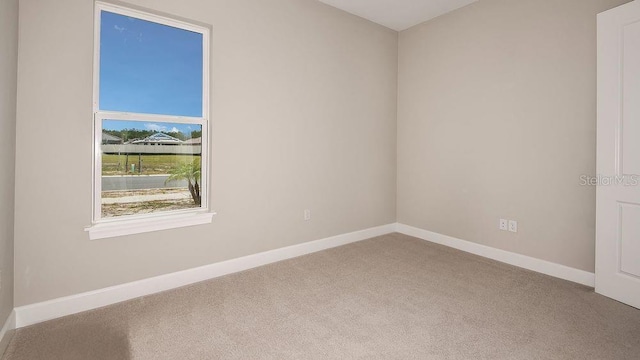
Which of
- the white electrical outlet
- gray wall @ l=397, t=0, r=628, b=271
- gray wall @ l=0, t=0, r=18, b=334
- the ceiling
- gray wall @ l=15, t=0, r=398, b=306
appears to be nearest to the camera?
gray wall @ l=0, t=0, r=18, b=334

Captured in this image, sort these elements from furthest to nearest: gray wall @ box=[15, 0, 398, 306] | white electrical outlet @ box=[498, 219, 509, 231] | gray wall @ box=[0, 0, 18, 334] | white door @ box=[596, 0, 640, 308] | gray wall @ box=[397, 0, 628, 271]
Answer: white electrical outlet @ box=[498, 219, 509, 231] < gray wall @ box=[397, 0, 628, 271] < white door @ box=[596, 0, 640, 308] < gray wall @ box=[15, 0, 398, 306] < gray wall @ box=[0, 0, 18, 334]

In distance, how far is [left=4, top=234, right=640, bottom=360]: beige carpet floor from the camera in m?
1.84

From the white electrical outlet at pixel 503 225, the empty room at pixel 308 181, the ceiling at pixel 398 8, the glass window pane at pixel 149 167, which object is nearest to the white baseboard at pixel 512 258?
the empty room at pixel 308 181

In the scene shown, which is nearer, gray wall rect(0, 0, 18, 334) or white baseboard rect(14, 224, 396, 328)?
gray wall rect(0, 0, 18, 334)

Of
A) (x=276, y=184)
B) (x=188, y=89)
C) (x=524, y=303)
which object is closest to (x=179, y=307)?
(x=276, y=184)

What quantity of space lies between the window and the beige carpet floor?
732mm

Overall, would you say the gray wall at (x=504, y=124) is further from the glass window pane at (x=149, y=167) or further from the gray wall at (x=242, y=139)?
the glass window pane at (x=149, y=167)

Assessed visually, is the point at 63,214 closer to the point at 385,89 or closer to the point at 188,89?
the point at 188,89

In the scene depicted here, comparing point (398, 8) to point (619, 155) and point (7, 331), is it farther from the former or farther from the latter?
point (7, 331)

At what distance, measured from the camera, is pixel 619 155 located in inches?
95.4

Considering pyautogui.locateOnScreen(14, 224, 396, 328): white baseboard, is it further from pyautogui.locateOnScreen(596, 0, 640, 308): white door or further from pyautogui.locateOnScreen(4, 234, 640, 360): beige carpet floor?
pyautogui.locateOnScreen(596, 0, 640, 308): white door

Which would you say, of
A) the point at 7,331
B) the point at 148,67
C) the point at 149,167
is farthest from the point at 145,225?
the point at 148,67

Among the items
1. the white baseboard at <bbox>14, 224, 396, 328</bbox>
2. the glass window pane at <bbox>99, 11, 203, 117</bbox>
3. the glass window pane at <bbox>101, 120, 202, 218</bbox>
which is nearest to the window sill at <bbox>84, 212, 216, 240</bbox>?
the glass window pane at <bbox>101, 120, 202, 218</bbox>

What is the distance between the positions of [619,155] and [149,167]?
12.8 feet
